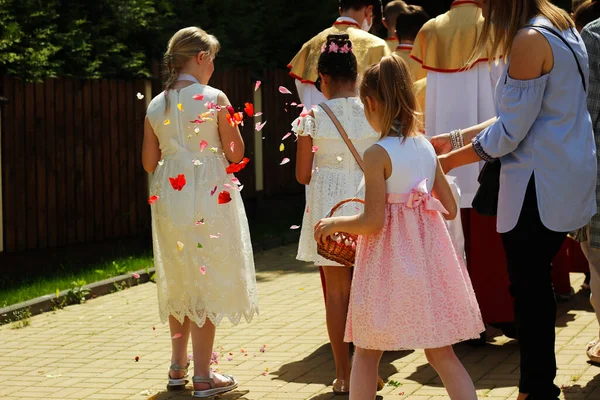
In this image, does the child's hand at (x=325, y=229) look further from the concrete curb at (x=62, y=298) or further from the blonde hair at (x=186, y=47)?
the concrete curb at (x=62, y=298)

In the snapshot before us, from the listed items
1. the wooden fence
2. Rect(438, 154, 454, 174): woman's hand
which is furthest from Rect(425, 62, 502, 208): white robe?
the wooden fence

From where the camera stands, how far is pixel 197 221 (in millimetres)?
6453

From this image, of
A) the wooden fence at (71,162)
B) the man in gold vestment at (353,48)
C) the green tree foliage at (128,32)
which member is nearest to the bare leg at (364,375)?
the man in gold vestment at (353,48)

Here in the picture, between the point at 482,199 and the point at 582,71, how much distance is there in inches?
29.2

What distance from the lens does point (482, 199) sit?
17.3ft

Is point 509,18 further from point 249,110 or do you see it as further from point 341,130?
point 249,110

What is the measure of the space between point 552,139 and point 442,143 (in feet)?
2.26

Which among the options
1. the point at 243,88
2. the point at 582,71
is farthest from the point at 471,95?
the point at 243,88

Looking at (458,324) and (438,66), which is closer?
(458,324)

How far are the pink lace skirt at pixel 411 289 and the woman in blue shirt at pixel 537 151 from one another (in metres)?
0.30

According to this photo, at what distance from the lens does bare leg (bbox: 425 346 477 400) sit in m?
4.91

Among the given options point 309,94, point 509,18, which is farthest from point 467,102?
point 509,18

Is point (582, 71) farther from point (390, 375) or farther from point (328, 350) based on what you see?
point (328, 350)

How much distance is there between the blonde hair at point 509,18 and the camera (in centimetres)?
501
